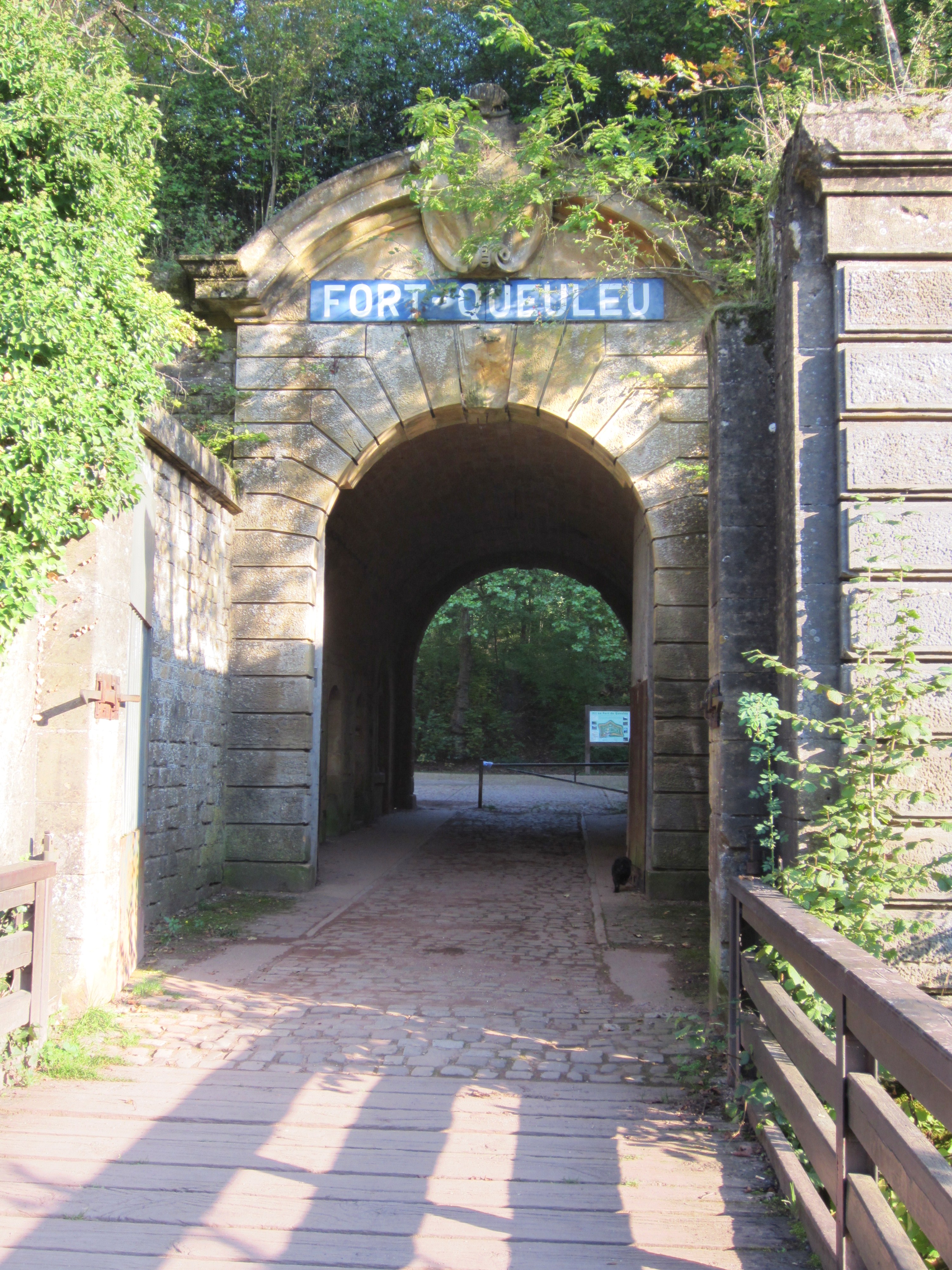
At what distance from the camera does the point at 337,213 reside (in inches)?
351

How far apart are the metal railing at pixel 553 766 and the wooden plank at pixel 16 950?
1048 centimetres

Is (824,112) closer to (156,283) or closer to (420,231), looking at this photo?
(420,231)

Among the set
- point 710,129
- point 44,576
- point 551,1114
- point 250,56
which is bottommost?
point 551,1114

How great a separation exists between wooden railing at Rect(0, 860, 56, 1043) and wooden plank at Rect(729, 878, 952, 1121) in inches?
115

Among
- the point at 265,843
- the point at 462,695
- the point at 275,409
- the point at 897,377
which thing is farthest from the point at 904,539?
the point at 462,695

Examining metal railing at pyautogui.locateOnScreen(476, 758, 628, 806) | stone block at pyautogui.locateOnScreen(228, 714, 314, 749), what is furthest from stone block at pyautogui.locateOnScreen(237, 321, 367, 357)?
metal railing at pyautogui.locateOnScreen(476, 758, 628, 806)

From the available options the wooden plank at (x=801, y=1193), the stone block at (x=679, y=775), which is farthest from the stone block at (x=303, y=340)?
the wooden plank at (x=801, y=1193)

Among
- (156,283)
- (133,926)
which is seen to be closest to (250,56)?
(156,283)

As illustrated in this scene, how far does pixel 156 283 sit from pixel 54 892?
6.67 meters

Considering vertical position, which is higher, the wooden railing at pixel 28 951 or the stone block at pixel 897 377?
the stone block at pixel 897 377

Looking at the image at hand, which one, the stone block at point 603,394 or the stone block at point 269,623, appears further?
the stone block at point 603,394

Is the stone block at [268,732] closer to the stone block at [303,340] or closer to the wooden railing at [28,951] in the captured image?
the stone block at [303,340]

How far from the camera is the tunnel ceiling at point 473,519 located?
1139 centimetres

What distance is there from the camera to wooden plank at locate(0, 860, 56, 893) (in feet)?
12.6
